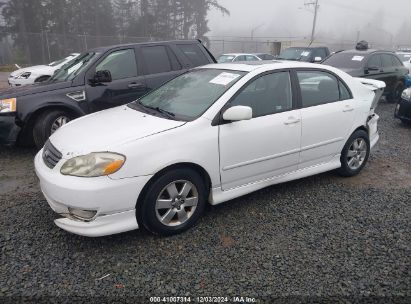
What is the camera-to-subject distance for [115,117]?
3.60 meters

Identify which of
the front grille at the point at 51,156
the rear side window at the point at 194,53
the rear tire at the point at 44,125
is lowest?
the rear tire at the point at 44,125

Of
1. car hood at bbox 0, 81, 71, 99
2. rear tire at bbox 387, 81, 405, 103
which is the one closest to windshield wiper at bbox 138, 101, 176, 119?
car hood at bbox 0, 81, 71, 99

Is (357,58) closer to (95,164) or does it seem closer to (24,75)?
(95,164)

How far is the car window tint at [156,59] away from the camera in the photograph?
5.84m

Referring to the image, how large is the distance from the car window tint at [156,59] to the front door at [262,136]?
2.73 metres

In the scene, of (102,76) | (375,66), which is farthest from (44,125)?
(375,66)

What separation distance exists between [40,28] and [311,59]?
2569 centimetres

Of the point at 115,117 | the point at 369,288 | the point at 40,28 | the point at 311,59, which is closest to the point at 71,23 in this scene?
the point at 40,28

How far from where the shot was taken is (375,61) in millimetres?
9188

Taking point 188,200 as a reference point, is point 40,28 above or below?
above

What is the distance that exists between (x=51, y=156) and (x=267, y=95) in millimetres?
2244

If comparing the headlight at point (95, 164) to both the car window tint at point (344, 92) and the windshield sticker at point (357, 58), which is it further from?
the windshield sticker at point (357, 58)

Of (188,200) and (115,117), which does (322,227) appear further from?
(115,117)

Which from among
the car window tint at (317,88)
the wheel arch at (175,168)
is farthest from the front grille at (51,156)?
the car window tint at (317,88)
